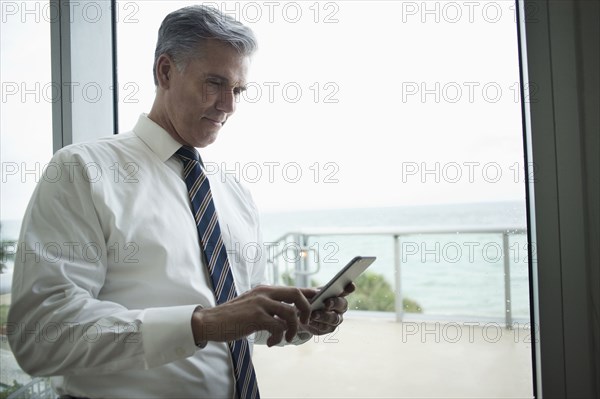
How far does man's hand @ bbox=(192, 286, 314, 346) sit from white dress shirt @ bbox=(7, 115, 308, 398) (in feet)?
0.10

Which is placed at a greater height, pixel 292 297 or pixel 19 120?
pixel 19 120

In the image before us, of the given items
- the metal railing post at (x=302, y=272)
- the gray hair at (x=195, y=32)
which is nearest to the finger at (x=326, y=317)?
the gray hair at (x=195, y=32)

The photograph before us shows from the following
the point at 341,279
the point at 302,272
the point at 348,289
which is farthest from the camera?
the point at 302,272

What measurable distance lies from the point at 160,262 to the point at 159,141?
0.34 m

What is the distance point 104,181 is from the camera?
987 mm

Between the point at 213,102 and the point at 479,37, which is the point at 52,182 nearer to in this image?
the point at 213,102

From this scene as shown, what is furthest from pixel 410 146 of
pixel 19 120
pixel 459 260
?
pixel 19 120

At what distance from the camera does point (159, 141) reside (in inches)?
45.6

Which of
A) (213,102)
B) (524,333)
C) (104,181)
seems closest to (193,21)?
(213,102)

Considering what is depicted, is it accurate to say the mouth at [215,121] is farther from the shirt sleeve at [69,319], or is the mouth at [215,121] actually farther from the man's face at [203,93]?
the shirt sleeve at [69,319]

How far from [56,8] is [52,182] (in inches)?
29.2

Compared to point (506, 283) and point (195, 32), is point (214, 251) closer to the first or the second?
point (195, 32)

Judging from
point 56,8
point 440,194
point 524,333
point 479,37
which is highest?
point 56,8

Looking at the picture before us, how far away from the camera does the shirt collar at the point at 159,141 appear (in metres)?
1.15
